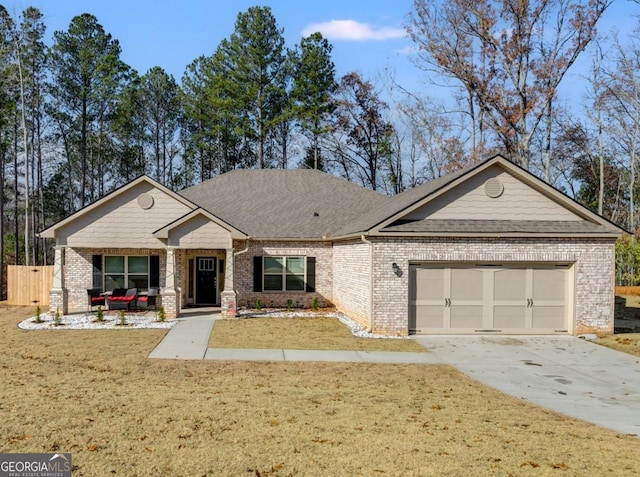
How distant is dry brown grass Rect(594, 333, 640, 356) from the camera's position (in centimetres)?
1359

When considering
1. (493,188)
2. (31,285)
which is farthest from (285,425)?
(31,285)

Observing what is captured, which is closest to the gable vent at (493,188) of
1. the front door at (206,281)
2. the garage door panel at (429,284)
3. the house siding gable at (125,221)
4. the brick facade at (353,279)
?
the garage door panel at (429,284)

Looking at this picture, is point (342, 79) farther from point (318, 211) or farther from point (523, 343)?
point (523, 343)

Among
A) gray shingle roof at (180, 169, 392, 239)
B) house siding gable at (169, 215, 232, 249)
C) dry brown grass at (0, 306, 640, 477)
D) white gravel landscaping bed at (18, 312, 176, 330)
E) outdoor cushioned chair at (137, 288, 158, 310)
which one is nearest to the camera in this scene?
dry brown grass at (0, 306, 640, 477)

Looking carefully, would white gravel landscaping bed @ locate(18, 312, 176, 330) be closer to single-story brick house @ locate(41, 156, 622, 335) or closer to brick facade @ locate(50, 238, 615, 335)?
single-story brick house @ locate(41, 156, 622, 335)

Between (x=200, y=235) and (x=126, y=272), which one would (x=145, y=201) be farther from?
(x=126, y=272)

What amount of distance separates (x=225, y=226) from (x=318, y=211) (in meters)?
6.07

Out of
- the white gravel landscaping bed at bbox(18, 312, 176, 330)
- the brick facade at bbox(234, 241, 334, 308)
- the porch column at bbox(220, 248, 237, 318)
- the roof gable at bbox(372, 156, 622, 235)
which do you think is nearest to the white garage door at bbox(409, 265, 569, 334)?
the roof gable at bbox(372, 156, 622, 235)

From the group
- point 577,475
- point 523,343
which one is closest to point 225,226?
point 523,343

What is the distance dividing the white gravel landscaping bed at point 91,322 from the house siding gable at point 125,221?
251 cm

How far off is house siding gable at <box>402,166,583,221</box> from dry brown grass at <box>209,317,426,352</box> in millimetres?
4070

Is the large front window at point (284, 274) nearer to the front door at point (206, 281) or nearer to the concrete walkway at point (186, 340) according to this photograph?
the front door at point (206, 281)

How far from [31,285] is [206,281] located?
774cm

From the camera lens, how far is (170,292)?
693 inches
